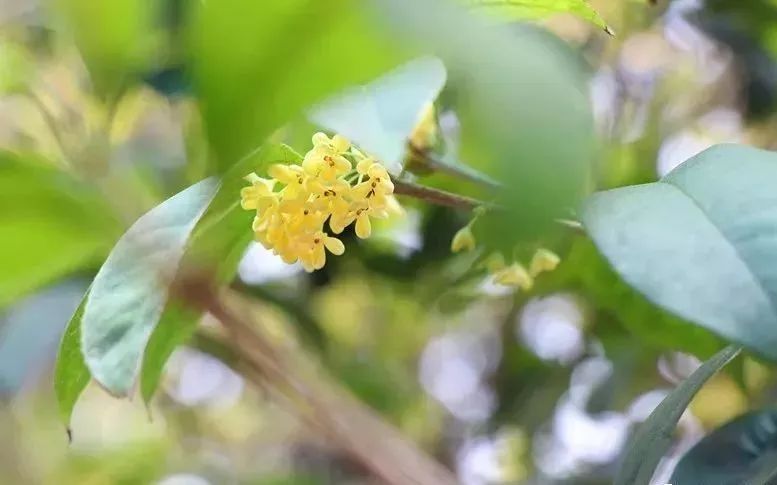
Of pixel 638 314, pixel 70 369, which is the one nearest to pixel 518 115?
pixel 70 369

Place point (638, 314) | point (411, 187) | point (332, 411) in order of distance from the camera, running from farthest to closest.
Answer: point (332, 411), point (638, 314), point (411, 187)

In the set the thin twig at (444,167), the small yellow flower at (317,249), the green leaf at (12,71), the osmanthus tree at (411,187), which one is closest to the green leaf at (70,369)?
the osmanthus tree at (411,187)

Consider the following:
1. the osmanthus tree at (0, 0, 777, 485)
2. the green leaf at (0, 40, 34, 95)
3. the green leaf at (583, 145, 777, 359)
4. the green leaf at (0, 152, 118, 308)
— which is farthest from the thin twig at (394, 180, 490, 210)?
the green leaf at (0, 40, 34, 95)

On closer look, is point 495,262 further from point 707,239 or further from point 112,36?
point 112,36

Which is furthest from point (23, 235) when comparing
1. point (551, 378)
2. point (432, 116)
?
point (551, 378)

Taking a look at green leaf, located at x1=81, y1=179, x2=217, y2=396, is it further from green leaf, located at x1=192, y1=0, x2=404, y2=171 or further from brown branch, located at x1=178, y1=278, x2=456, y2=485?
brown branch, located at x1=178, y1=278, x2=456, y2=485

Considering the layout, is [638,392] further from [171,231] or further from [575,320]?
[171,231]
